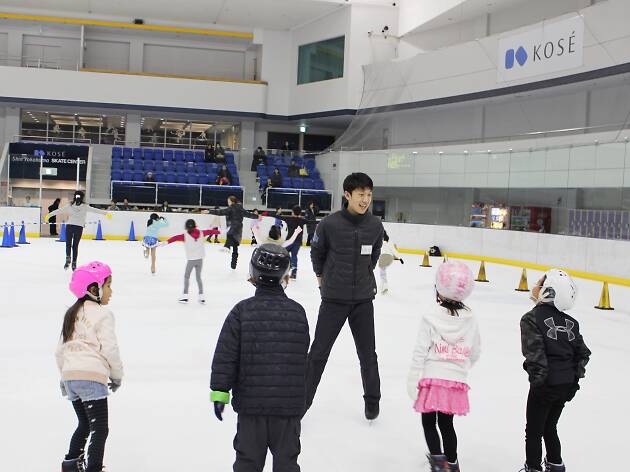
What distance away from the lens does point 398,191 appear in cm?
2252

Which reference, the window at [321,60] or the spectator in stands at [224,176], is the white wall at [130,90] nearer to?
the window at [321,60]

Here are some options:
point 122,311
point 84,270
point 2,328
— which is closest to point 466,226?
point 122,311

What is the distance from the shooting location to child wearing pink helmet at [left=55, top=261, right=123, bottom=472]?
3164 mm

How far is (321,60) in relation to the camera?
31.3 metres

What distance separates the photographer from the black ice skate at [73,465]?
3271mm

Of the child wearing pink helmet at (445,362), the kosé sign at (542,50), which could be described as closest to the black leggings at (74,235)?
the child wearing pink helmet at (445,362)

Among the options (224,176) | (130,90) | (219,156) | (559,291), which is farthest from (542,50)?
(559,291)

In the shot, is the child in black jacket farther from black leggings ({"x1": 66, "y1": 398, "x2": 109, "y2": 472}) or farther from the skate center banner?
the skate center banner

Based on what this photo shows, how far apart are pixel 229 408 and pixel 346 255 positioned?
4.06 ft

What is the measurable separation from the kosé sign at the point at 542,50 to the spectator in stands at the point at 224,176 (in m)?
10.2

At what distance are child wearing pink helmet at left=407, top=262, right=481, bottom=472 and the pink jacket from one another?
1.39 metres

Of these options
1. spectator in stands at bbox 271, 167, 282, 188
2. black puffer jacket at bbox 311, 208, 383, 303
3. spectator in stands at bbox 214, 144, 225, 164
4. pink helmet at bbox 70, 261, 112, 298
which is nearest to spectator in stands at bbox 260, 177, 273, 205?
spectator in stands at bbox 271, 167, 282, 188

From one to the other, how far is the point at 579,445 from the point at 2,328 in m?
5.60

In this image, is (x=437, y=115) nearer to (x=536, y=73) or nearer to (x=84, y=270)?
(x=536, y=73)
